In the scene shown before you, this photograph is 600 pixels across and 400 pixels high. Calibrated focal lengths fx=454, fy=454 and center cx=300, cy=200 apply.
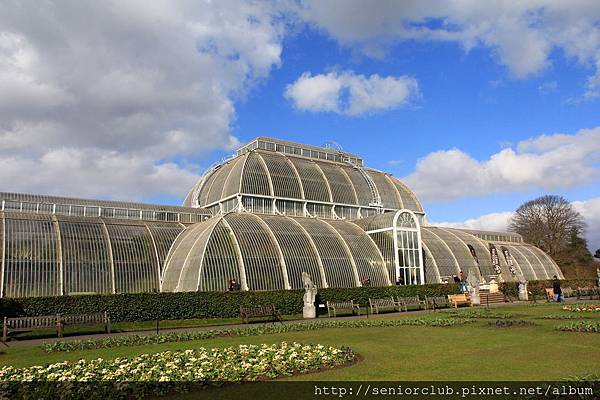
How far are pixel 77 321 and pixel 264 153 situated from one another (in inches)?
1395

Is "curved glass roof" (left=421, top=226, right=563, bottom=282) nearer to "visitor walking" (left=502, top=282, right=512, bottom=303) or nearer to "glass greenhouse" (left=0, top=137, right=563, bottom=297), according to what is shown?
"glass greenhouse" (left=0, top=137, right=563, bottom=297)

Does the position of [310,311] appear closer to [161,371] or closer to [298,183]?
[161,371]

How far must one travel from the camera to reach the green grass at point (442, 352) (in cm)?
1139

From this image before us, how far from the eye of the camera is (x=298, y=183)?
5566cm

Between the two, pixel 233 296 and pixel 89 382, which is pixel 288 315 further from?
pixel 89 382

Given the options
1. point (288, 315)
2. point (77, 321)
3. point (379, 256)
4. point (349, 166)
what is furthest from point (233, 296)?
point (349, 166)

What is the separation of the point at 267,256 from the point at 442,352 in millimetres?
26196

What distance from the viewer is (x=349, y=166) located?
2623 inches

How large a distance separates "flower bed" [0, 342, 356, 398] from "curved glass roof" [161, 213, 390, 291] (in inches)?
878

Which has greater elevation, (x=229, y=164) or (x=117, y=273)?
(x=229, y=164)

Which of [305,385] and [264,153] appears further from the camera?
Answer: [264,153]

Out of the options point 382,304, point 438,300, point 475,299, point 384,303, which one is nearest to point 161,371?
point 382,304

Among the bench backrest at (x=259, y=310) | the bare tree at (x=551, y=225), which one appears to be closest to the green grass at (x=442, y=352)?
the bench backrest at (x=259, y=310)

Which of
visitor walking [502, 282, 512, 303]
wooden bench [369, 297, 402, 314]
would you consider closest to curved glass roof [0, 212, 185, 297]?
wooden bench [369, 297, 402, 314]
